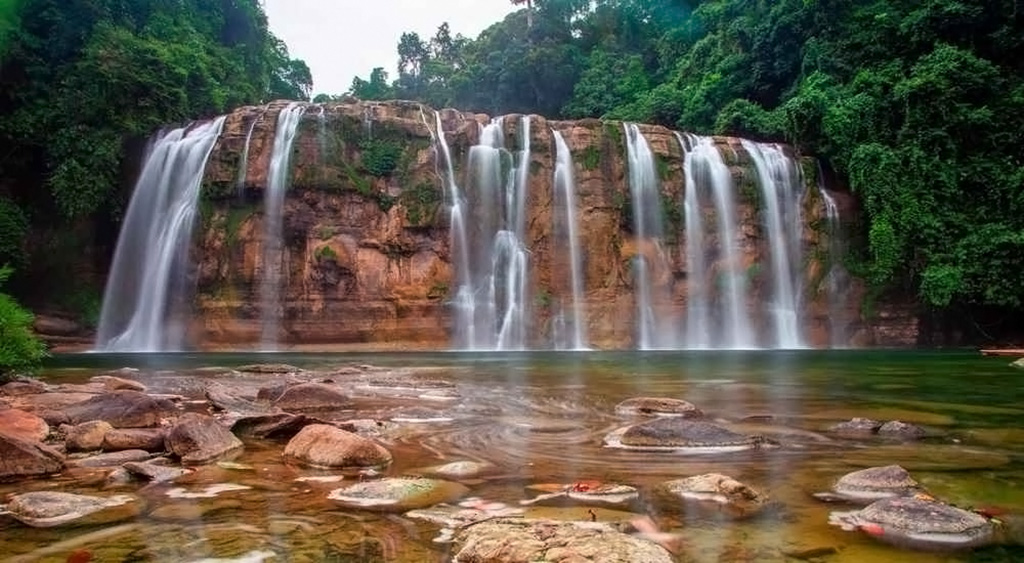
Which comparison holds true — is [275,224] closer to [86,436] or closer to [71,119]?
[71,119]

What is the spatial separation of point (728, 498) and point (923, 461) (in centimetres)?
211

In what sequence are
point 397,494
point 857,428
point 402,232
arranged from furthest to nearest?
point 402,232 → point 857,428 → point 397,494

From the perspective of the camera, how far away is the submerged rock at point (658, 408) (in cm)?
802

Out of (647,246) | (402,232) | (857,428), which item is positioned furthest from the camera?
(647,246)

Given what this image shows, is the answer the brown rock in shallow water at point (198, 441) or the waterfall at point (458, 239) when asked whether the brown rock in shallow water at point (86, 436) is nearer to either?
the brown rock in shallow water at point (198, 441)

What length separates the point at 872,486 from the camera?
443 centimetres

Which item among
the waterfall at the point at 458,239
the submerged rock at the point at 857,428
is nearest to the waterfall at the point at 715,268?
the waterfall at the point at 458,239

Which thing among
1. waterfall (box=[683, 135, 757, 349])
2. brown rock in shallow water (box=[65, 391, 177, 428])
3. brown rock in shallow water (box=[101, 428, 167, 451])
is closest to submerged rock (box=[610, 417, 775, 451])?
brown rock in shallow water (box=[101, 428, 167, 451])

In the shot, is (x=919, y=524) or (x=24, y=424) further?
(x=24, y=424)

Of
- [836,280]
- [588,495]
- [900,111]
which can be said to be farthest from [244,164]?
[588,495]

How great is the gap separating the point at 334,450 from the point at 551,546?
2.67 meters

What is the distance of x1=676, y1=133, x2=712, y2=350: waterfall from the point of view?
25844 millimetres

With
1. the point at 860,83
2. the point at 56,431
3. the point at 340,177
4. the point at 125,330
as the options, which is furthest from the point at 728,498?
the point at 860,83

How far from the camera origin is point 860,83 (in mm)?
26531
